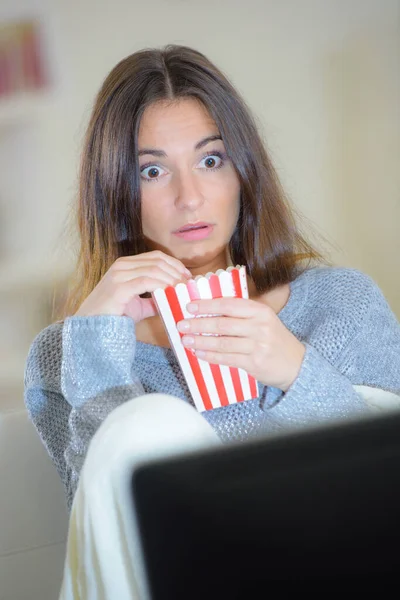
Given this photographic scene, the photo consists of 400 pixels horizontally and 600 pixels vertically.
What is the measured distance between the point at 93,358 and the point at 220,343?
0.80 feet

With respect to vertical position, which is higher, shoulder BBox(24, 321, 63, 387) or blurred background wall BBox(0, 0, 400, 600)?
blurred background wall BBox(0, 0, 400, 600)

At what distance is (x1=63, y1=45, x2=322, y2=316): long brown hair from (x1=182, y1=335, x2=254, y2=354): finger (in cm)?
44

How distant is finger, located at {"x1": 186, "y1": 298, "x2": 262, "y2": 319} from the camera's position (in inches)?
37.9

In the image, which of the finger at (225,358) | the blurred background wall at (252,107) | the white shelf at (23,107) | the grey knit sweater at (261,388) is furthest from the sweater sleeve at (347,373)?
the white shelf at (23,107)

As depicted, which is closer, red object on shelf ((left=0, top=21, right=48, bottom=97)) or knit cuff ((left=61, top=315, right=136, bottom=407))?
knit cuff ((left=61, top=315, right=136, bottom=407))

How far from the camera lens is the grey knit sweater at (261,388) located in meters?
1.10

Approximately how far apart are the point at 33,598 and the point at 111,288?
57cm

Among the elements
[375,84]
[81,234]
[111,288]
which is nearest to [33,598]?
[111,288]

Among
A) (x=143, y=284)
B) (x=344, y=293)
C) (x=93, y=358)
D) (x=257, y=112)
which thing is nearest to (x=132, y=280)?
(x=143, y=284)

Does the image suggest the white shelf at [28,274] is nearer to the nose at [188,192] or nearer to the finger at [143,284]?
the nose at [188,192]

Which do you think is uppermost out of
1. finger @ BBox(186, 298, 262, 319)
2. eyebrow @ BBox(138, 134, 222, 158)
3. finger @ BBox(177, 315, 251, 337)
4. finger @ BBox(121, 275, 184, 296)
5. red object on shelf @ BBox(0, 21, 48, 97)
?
red object on shelf @ BBox(0, 21, 48, 97)

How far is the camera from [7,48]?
297cm

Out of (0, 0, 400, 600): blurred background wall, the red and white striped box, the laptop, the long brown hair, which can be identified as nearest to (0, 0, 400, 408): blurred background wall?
(0, 0, 400, 600): blurred background wall

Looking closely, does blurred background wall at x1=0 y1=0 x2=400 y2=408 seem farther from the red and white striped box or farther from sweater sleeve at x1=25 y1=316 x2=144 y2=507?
the red and white striped box
